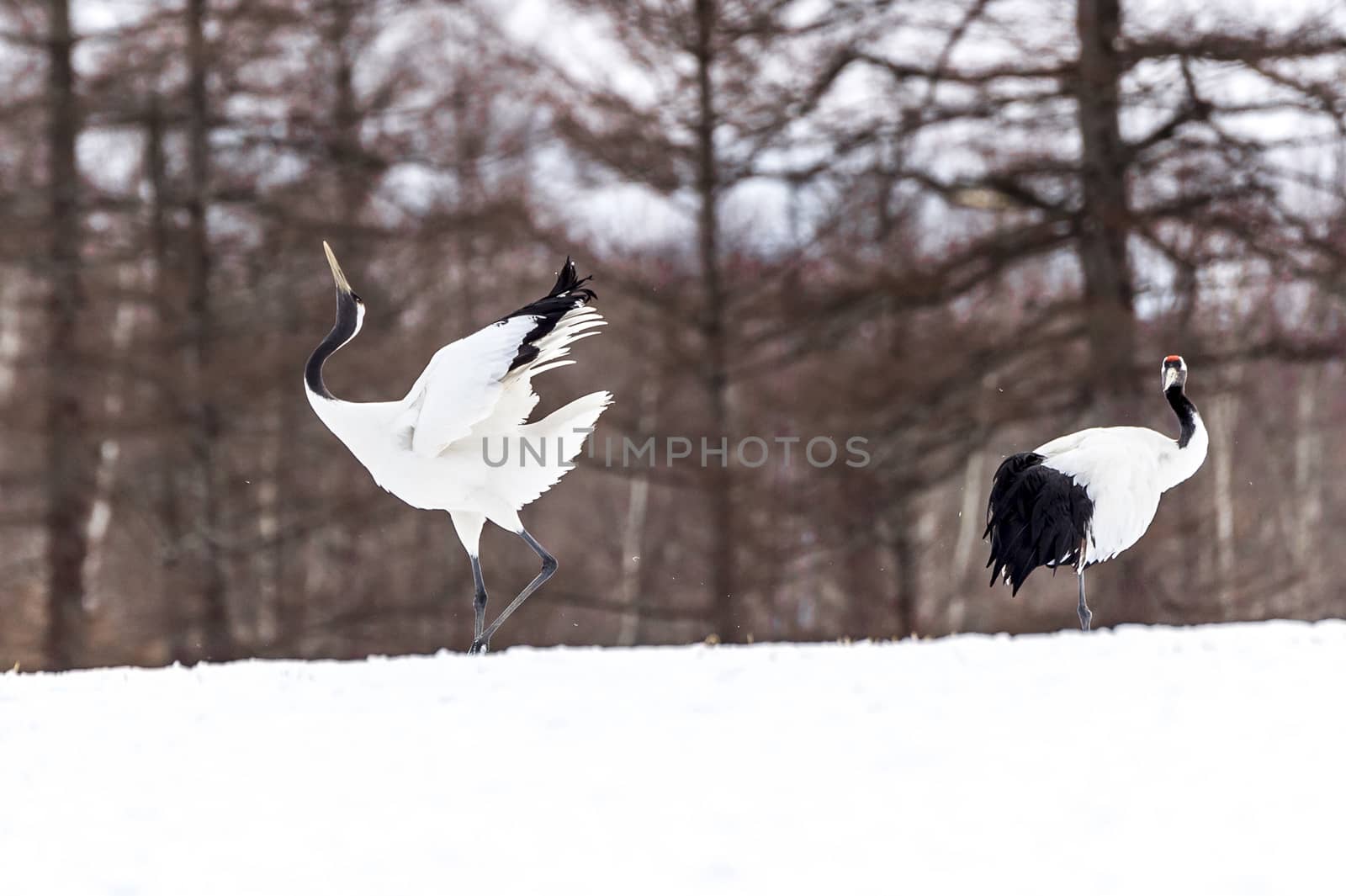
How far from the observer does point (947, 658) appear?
22.6ft

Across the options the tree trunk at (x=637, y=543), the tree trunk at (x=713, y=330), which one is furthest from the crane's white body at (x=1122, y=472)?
the tree trunk at (x=637, y=543)

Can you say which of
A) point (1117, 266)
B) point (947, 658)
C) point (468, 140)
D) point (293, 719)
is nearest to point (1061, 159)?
point (1117, 266)

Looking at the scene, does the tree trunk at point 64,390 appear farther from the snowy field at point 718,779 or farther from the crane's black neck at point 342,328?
the snowy field at point 718,779

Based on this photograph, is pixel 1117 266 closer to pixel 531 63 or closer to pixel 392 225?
pixel 531 63

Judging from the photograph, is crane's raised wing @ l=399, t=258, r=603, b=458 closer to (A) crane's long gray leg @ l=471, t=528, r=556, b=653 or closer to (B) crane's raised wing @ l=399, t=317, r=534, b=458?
(B) crane's raised wing @ l=399, t=317, r=534, b=458

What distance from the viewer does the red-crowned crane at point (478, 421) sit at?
24.6 feet

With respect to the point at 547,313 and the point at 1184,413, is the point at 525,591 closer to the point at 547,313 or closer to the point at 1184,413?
the point at 547,313

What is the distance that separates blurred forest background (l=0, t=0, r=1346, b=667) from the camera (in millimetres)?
14320

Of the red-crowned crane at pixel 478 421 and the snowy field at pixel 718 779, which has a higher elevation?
the red-crowned crane at pixel 478 421

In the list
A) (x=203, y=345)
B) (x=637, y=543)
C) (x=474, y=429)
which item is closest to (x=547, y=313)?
(x=474, y=429)

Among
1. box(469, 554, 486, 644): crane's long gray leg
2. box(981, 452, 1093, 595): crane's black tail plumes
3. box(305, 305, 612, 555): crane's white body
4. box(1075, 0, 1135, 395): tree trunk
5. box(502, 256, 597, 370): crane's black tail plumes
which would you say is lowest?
box(469, 554, 486, 644): crane's long gray leg

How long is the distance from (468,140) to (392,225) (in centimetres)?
182

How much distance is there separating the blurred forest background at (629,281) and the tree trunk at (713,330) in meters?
0.05

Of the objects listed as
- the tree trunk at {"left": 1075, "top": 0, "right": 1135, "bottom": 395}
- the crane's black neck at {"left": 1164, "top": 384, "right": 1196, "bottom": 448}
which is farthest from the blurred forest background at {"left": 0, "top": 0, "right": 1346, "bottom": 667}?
the crane's black neck at {"left": 1164, "top": 384, "right": 1196, "bottom": 448}
